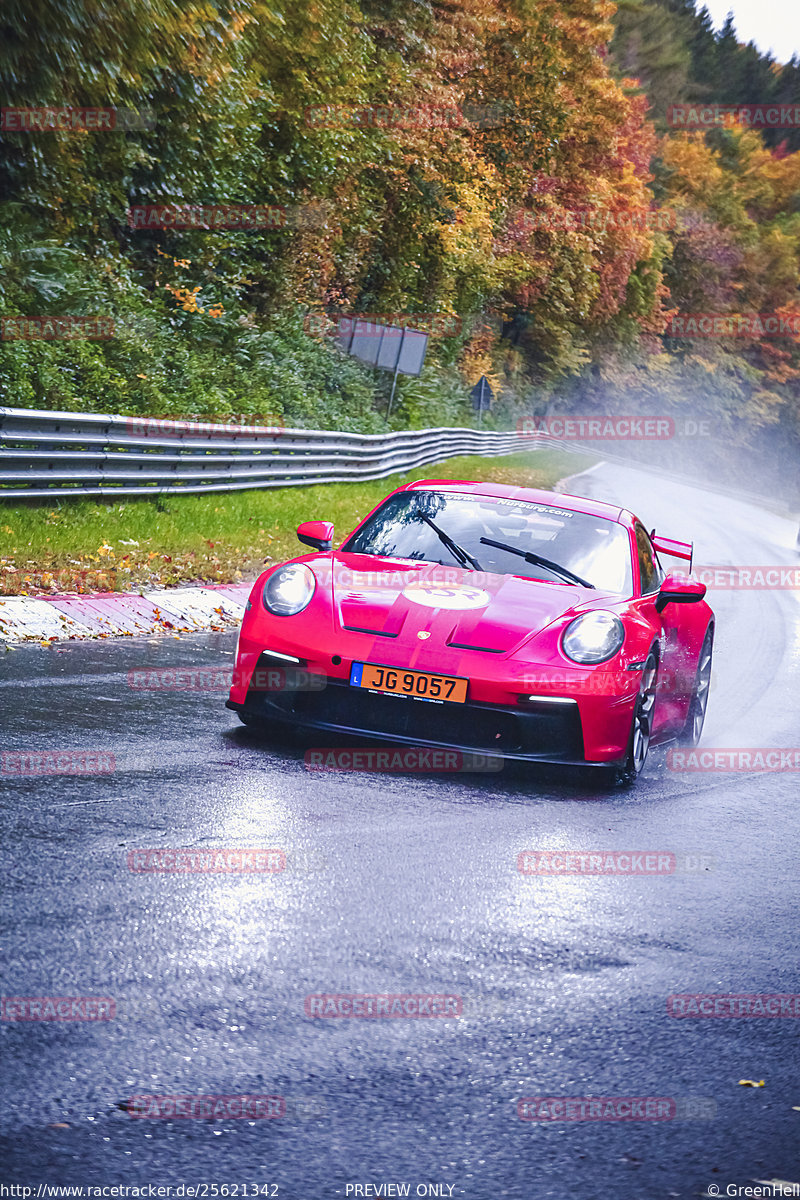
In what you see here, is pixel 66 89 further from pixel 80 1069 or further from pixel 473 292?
pixel 473 292

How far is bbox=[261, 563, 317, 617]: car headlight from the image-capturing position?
21.5ft

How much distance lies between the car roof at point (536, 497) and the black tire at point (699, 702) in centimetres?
108

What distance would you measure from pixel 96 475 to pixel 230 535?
7.00 ft

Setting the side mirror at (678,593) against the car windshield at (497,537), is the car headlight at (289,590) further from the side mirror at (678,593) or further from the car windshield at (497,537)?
the side mirror at (678,593)

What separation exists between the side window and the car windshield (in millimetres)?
136

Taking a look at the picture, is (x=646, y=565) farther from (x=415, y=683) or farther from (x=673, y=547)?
(x=673, y=547)

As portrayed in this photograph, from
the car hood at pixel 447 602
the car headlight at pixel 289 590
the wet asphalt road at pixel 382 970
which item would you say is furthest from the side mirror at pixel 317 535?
the wet asphalt road at pixel 382 970

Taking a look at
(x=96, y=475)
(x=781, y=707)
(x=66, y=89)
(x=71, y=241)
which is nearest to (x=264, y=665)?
(x=781, y=707)

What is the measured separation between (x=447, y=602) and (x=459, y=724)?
63cm

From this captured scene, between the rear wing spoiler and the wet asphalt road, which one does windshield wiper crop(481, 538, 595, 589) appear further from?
the rear wing spoiler

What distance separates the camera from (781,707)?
384 inches

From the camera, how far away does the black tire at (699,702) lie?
26.6 feet

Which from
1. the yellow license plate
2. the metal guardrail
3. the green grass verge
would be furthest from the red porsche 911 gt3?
the metal guardrail

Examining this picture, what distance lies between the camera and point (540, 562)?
7.15 m
